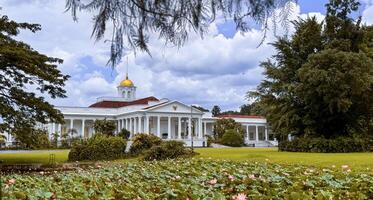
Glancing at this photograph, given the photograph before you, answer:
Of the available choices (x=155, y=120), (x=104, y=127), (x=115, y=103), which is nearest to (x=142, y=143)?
(x=104, y=127)

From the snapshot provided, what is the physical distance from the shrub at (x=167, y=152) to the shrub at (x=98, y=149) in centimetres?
438

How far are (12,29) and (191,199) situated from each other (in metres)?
20.5

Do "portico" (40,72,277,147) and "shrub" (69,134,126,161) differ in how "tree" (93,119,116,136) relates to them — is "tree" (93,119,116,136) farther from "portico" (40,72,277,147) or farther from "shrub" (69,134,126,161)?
"shrub" (69,134,126,161)

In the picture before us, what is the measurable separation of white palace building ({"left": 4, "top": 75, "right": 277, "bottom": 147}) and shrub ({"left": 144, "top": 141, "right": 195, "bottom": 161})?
35.5 metres

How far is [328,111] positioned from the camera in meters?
31.5

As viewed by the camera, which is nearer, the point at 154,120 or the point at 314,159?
the point at 314,159

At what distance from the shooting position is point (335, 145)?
30.3m

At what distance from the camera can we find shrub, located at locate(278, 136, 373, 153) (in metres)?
30.4

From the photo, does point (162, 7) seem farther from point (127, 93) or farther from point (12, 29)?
point (127, 93)

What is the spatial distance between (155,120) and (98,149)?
40.9 metres

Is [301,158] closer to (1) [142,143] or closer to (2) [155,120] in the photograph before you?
(1) [142,143]

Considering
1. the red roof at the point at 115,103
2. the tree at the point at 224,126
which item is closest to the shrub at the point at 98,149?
the tree at the point at 224,126

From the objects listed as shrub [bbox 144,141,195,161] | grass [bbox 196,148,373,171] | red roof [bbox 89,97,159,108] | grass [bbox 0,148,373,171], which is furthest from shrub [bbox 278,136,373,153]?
red roof [bbox 89,97,159,108]

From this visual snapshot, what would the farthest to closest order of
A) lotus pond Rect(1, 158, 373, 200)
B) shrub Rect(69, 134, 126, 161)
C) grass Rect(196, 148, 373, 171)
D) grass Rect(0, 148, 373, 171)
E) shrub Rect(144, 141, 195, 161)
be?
shrub Rect(69, 134, 126, 161), shrub Rect(144, 141, 195, 161), grass Rect(0, 148, 373, 171), grass Rect(196, 148, 373, 171), lotus pond Rect(1, 158, 373, 200)
